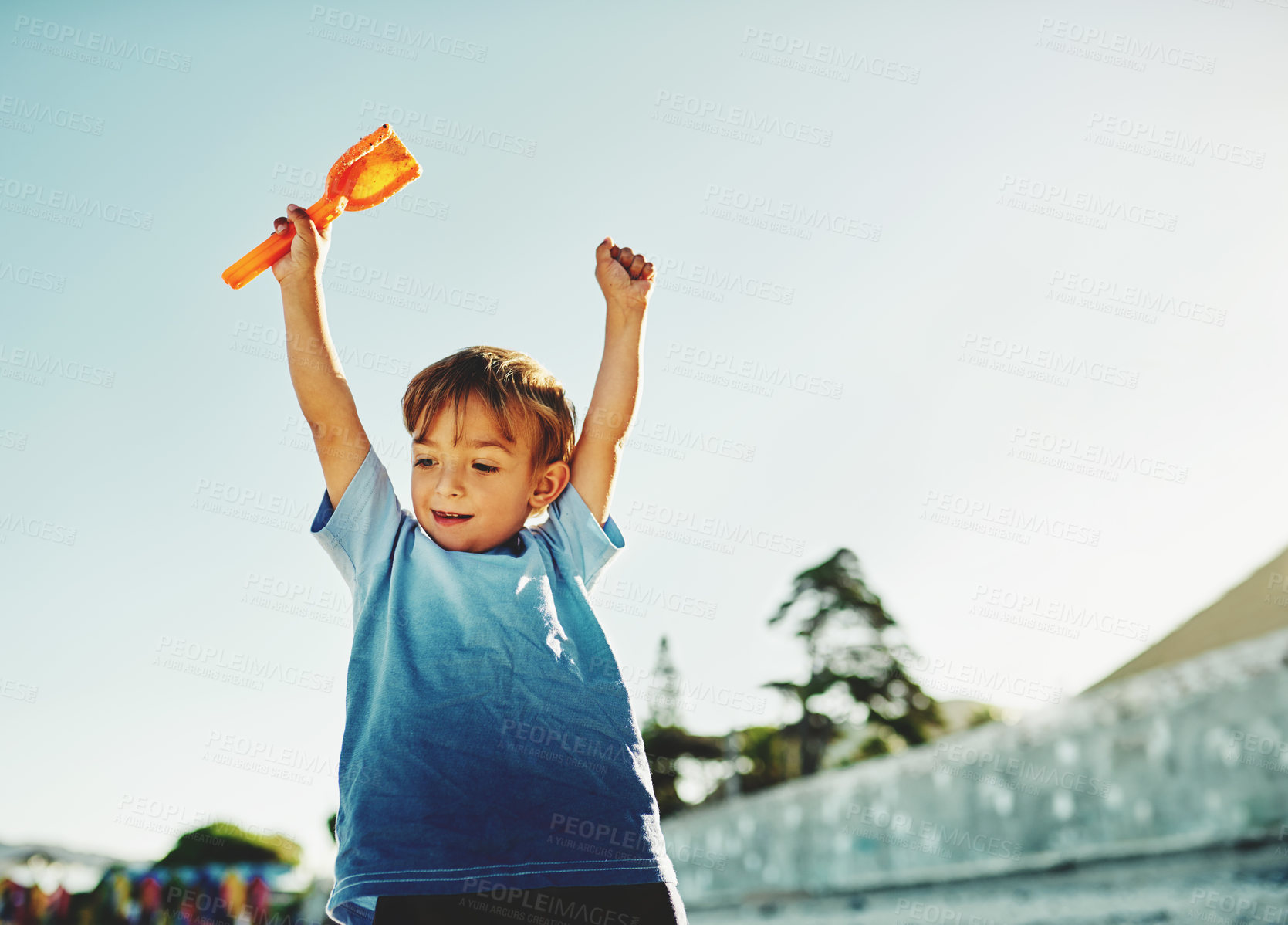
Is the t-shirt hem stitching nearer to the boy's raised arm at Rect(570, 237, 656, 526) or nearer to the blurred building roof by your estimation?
the boy's raised arm at Rect(570, 237, 656, 526)

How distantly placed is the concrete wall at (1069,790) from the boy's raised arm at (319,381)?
8069 millimetres

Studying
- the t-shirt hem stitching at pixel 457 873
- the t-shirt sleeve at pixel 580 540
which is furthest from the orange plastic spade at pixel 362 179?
the t-shirt hem stitching at pixel 457 873

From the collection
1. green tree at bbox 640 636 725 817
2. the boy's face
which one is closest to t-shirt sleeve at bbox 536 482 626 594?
the boy's face

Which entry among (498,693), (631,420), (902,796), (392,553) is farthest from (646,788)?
(902,796)

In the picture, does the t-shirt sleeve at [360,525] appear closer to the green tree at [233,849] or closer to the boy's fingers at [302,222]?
the boy's fingers at [302,222]

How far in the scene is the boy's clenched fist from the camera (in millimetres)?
2230

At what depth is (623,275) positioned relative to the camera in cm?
225

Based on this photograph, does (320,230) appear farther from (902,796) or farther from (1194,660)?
(902,796)

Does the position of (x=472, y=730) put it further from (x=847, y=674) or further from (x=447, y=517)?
(x=847, y=674)

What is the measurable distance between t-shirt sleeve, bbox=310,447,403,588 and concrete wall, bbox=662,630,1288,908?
797cm

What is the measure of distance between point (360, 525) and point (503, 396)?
41cm

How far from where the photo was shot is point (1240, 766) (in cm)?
734

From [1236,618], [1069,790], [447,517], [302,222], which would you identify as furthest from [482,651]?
[1236,618]

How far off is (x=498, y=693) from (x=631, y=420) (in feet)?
2.52
